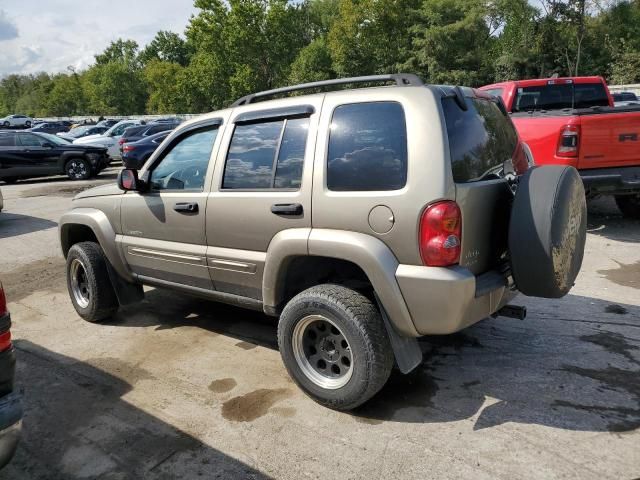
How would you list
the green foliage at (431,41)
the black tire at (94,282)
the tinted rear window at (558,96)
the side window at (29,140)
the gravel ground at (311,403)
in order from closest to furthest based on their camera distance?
the gravel ground at (311,403), the black tire at (94,282), the tinted rear window at (558,96), the side window at (29,140), the green foliage at (431,41)

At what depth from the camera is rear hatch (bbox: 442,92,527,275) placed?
9.54 ft

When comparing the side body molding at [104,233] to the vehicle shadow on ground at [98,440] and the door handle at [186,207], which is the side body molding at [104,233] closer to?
the door handle at [186,207]

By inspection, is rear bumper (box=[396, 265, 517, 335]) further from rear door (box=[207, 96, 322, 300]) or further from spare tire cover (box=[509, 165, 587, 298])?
rear door (box=[207, 96, 322, 300])

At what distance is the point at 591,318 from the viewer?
443 cm

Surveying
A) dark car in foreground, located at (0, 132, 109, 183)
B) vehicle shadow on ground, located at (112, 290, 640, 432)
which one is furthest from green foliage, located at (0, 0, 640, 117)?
vehicle shadow on ground, located at (112, 290, 640, 432)

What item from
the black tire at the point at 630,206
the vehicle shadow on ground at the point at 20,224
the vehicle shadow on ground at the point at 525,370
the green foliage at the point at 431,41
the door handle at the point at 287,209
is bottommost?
the vehicle shadow on ground at the point at 525,370

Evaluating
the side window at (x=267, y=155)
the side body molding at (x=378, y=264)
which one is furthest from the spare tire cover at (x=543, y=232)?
the side window at (x=267, y=155)

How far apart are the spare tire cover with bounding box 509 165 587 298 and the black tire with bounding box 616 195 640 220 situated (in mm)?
5531

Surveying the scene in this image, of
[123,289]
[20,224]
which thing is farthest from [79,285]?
[20,224]

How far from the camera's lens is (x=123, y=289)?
4.79 meters

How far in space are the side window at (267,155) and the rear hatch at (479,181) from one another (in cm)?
96

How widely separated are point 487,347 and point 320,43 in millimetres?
60135

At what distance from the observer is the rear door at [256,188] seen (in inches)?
130

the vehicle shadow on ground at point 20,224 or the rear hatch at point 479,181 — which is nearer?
the rear hatch at point 479,181
